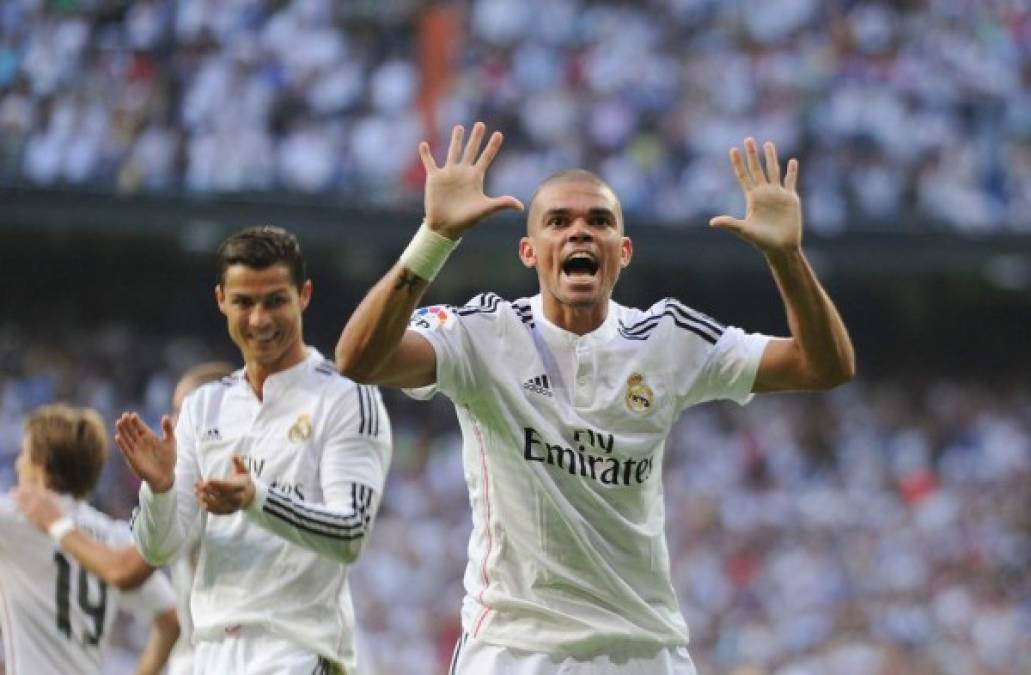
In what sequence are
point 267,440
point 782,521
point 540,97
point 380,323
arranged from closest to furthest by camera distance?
point 380,323
point 267,440
point 782,521
point 540,97

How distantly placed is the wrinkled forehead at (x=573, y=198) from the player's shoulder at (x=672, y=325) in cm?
29

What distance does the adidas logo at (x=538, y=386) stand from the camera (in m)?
4.75

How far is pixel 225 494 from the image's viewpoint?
4.82 meters

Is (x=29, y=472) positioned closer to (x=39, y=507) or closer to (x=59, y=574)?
(x=39, y=507)

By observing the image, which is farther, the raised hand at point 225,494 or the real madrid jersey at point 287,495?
the real madrid jersey at point 287,495

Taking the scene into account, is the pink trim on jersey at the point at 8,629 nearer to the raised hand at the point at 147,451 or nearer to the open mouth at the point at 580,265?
the raised hand at the point at 147,451

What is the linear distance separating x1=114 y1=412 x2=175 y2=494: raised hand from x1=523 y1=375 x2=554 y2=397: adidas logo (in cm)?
114

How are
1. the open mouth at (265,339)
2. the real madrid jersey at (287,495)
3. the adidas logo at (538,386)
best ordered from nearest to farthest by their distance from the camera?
the adidas logo at (538,386) → the real madrid jersey at (287,495) → the open mouth at (265,339)

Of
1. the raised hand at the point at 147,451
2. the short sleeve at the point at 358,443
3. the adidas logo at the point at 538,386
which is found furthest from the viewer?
the short sleeve at the point at 358,443

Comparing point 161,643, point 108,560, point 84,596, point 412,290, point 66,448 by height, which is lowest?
point 161,643

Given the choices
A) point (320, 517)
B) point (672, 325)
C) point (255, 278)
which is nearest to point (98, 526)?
point (255, 278)

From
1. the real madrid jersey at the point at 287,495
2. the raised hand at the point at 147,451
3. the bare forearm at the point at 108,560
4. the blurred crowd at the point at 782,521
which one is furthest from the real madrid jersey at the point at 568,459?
the blurred crowd at the point at 782,521

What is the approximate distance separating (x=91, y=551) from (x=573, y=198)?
6.92ft

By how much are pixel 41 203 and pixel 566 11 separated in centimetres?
616
